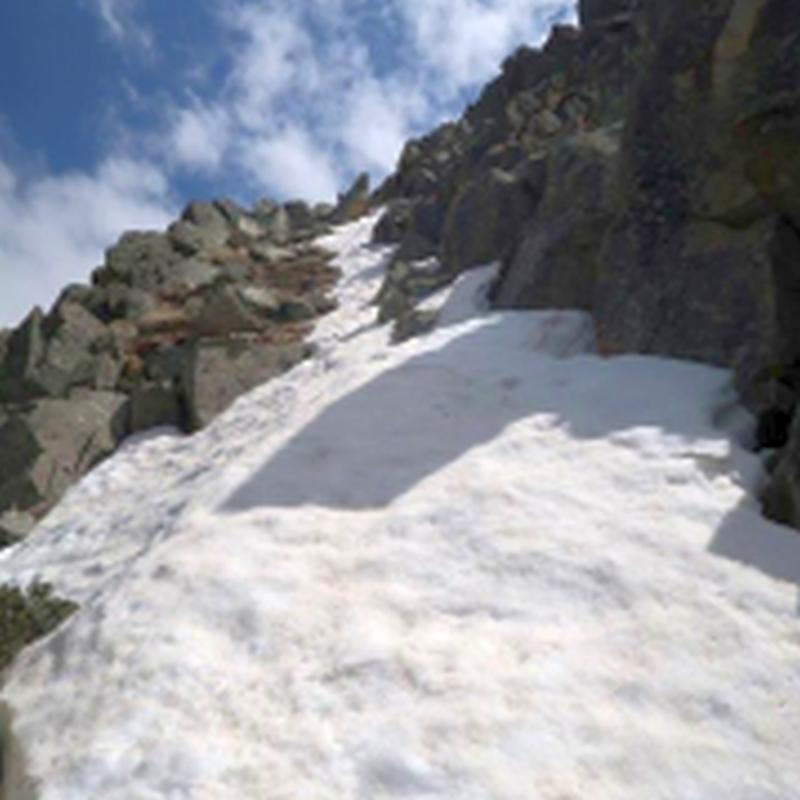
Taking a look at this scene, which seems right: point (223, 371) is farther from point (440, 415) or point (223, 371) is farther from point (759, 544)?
point (759, 544)

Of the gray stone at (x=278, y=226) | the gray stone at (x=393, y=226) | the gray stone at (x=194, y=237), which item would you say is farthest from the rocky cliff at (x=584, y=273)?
the gray stone at (x=278, y=226)

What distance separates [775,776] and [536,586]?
2085 mm

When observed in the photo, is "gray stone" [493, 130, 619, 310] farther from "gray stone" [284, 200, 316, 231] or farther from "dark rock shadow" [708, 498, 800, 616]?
"gray stone" [284, 200, 316, 231]

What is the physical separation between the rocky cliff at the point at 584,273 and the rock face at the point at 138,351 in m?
0.06

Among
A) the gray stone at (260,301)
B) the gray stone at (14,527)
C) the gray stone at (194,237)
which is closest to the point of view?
the gray stone at (14,527)

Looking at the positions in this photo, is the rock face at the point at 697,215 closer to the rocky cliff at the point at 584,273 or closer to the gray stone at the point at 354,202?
the rocky cliff at the point at 584,273

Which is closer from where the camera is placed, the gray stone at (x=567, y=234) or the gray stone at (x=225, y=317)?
the gray stone at (x=567, y=234)

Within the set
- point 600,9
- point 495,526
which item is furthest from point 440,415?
point 600,9

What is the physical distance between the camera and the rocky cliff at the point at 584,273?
8695mm

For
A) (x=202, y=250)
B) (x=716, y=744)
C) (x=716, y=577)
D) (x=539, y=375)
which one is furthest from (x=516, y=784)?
(x=202, y=250)

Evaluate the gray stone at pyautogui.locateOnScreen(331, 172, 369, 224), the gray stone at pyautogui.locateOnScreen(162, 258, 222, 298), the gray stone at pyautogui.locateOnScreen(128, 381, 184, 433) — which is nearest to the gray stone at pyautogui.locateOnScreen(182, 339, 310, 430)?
the gray stone at pyautogui.locateOnScreen(128, 381, 184, 433)

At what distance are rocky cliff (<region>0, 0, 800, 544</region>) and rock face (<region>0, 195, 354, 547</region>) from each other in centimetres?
6

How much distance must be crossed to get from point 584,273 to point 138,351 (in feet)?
41.1

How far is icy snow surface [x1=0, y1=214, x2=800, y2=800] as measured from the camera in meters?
4.62
